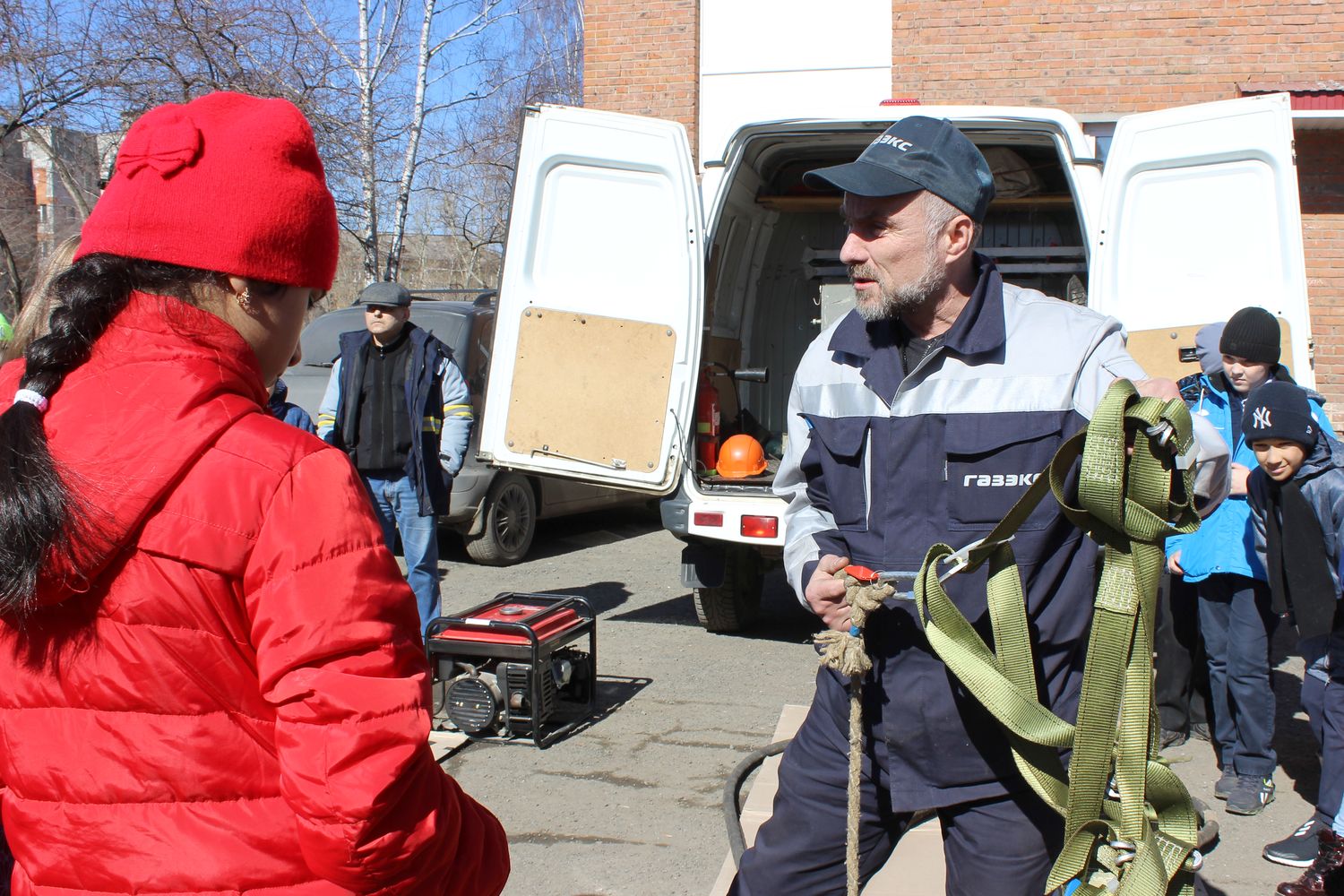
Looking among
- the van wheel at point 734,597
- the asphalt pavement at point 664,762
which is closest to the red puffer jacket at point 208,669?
the asphalt pavement at point 664,762

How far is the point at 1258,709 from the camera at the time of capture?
454 centimetres

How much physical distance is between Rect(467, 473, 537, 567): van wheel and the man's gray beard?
6.36 metres

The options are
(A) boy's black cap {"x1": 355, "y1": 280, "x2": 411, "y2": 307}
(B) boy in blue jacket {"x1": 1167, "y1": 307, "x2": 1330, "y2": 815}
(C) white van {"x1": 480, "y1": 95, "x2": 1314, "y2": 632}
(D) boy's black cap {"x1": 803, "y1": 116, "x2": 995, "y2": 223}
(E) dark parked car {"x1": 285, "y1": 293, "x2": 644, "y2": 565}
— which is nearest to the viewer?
(D) boy's black cap {"x1": 803, "y1": 116, "x2": 995, "y2": 223}

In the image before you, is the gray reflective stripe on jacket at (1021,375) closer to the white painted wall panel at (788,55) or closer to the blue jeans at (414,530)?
the blue jeans at (414,530)

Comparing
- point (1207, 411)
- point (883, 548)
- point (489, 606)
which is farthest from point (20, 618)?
point (1207, 411)

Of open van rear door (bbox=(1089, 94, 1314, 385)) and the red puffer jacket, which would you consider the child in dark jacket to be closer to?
open van rear door (bbox=(1089, 94, 1314, 385))

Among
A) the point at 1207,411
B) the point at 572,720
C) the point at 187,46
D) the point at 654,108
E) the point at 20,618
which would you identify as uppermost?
the point at 187,46

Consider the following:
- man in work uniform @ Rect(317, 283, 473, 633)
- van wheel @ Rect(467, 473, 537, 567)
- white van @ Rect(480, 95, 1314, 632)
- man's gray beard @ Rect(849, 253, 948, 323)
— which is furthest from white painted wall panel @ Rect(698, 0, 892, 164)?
man's gray beard @ Rect(849, 253, 948, 323)

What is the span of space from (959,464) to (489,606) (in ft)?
11.7

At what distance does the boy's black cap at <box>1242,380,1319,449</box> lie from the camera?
4.02 m

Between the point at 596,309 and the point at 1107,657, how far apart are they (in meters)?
4.10

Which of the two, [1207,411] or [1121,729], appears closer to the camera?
[1121,729]

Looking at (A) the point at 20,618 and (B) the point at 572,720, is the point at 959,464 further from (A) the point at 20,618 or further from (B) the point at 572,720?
(B) the point at 572,720

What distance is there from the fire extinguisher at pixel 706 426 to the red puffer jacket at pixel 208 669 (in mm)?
5189
